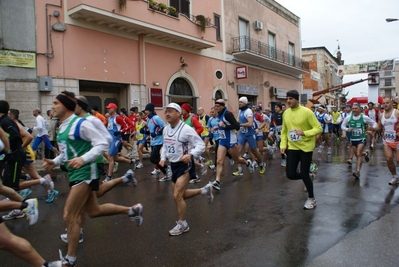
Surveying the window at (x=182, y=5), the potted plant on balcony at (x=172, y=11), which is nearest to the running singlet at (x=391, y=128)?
the potted plant on balcony at (x=172, y=11)

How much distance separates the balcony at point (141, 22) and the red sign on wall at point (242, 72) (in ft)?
11.1

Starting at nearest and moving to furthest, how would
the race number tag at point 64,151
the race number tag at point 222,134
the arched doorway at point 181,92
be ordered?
1. the race number tag at point 64,151
2. the race number tag at point 222,134
3. the arched doorway at point 181,92

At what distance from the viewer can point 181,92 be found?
18.8m

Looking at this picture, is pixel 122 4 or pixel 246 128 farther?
pixel 122 4

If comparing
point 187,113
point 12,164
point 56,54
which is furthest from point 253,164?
point 56,54

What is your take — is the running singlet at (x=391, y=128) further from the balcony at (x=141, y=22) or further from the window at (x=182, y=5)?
the window at (x=182, y=5)

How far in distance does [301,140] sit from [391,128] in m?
2.75

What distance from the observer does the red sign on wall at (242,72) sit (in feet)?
71.8

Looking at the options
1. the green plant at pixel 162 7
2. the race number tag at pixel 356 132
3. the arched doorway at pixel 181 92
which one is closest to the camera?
the race number tag at pixel 356 132

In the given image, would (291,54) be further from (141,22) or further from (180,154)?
(180,154)

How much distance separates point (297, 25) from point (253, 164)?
26.6m

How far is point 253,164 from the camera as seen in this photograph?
29.6 feet

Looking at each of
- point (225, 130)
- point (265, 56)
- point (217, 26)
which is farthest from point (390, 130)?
point (265, 56)

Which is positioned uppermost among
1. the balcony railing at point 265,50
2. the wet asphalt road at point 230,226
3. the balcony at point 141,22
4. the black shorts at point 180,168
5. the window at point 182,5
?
the window at point 182,5
